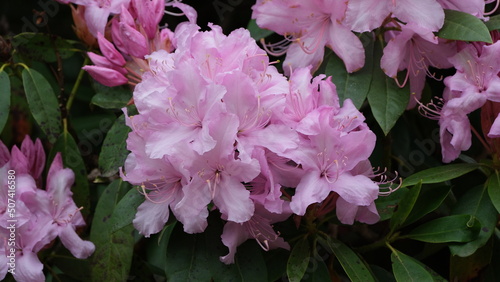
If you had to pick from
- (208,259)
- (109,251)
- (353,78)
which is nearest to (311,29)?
(353,78)

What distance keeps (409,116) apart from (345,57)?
0.51 m

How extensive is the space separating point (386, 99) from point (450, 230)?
0.86 feet

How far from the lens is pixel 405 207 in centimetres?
132

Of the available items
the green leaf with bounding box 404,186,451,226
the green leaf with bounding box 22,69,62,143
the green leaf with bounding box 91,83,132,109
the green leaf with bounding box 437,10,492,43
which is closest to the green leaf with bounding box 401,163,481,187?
the green leaf with bounding box 404,186,451,226

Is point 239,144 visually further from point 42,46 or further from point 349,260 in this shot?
point 42,46

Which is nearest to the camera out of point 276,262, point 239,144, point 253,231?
point 239,144

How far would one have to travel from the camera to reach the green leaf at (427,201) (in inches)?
52.9

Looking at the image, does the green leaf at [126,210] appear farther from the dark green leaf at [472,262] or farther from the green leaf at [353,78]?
the dark green leaf at [472,262]

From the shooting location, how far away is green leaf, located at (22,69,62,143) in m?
1.54

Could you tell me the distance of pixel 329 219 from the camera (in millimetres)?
1413

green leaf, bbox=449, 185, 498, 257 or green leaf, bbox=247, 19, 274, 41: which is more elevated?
green leaf, bbox=247, 19, 274, 41

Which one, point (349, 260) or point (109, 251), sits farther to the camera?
point (109, 251)

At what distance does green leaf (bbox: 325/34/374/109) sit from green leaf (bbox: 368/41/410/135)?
0.05 feet

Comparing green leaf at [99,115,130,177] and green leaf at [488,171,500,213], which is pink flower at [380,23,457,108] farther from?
green leaf at [99,115,130,177]
